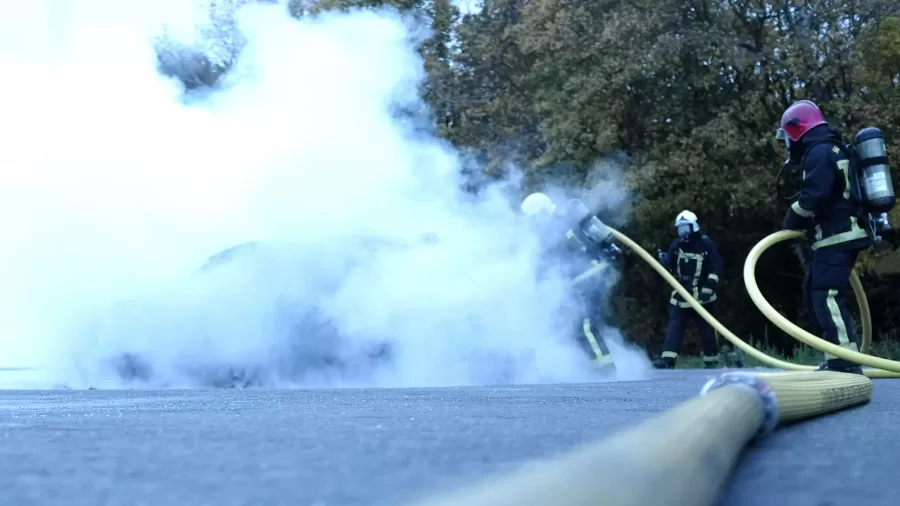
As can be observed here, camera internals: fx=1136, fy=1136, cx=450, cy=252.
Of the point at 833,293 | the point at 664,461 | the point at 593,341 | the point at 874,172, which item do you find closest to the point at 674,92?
Answer: the point at 593,341

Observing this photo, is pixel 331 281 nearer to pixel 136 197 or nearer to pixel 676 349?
pixel 136 197

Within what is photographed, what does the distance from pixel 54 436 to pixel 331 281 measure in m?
5.31

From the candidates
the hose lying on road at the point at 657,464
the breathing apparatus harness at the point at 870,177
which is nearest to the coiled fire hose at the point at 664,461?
the hose lying on road at the point at 657,464

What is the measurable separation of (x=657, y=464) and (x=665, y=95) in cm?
1624

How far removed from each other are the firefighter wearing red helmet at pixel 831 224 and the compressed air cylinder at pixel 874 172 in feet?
0.32

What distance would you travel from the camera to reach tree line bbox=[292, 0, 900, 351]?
15.1m

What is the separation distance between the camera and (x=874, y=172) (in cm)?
756

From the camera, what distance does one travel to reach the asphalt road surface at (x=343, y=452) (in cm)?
181

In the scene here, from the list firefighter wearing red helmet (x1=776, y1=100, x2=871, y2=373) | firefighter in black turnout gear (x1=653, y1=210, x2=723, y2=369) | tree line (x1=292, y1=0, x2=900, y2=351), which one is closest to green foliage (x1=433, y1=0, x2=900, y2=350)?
tree line (x1=292, y1=0, x2=900, y2=351)

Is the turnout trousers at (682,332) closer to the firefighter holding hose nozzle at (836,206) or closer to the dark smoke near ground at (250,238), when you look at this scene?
the dark smoke near ground at (250,238)

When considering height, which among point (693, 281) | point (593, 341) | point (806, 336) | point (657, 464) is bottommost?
point (657, 464)

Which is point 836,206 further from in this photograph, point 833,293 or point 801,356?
point 801,356

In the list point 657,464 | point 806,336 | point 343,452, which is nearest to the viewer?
point 657,464

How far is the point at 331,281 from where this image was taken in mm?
8258
